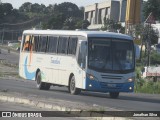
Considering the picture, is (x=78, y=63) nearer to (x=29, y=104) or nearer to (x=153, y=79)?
(x=29, y=104)

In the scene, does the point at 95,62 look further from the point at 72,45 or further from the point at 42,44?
the point at 42,44

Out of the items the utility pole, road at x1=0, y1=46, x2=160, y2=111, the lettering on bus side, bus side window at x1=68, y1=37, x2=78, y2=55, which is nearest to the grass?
road at x1=0, y1=46, x2=160, y2=111

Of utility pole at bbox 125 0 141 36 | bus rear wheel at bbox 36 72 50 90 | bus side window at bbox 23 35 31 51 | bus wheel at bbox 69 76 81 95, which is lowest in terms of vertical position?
utility pole at bbox 125 0 141 36

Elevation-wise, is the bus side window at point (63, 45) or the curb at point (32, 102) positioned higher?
Result: the bus side window at point (63, 45)

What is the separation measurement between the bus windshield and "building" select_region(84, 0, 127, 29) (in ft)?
415

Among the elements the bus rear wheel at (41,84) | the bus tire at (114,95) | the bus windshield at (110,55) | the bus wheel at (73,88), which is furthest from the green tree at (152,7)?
the bus windshield at (110,55)

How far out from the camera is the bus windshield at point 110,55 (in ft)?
91.0

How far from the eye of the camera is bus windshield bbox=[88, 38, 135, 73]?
1092 inches

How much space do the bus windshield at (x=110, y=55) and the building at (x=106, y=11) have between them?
126 m

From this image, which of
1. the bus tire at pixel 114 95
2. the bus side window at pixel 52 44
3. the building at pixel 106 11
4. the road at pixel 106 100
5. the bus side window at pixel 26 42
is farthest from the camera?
the building at pixel 106 11

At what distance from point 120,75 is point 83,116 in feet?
34.8

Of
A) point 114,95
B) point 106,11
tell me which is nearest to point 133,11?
point 106,11

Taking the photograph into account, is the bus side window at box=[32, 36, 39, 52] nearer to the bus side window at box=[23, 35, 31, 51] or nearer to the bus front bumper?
the bus side window at box=[23, 35, 31, 51]

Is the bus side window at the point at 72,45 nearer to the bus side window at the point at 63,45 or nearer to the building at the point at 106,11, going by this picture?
the bus side window at the point at 63,45
